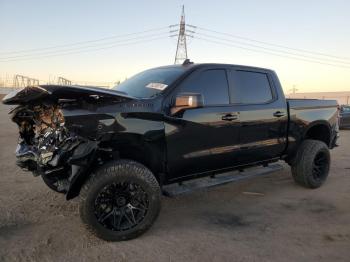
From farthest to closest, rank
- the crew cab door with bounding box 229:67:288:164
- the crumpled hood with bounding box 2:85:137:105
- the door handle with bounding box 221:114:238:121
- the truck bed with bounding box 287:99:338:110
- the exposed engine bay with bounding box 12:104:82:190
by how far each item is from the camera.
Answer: the truck bed with bounding box 287:99:338:110 < the crew cab door with bounding box 229:67:288:164 < the door handle with bounding box 221:114:238:121 < the exposed engine bay with bounding box 12:104:82:190 < the crumpled hood with bounding box 2:85:137:105

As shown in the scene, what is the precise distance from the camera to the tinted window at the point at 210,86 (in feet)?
14.7

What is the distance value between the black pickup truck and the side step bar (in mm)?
94

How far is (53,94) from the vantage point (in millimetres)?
3598


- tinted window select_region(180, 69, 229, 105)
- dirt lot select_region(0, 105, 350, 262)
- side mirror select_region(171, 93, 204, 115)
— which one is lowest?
dirt lot select_region(0, 105, 350, 262)

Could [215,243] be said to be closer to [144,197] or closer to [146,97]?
[144,197]

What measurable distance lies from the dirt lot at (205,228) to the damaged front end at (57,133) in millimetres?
602

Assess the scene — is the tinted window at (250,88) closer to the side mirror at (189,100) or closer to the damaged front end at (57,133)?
the side mirror at (189,100)

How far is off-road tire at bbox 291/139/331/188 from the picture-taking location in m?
5.90

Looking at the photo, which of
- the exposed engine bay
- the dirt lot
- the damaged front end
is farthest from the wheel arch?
the exposed engine bay

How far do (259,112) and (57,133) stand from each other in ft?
9.13

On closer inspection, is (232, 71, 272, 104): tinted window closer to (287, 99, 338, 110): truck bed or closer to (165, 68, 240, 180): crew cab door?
(165, 68, 240, 180): crew cab door

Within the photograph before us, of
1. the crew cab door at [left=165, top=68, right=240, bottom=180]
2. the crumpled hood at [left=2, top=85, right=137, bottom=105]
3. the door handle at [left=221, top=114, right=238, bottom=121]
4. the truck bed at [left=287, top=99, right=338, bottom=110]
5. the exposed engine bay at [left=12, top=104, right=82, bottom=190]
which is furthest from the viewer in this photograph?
the truck bed at [left=287, top=99, right=338, bottom=110]

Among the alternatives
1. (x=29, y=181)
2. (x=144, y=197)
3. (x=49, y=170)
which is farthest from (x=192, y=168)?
(x=29, y=181)

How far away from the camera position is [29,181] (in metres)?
6.16
